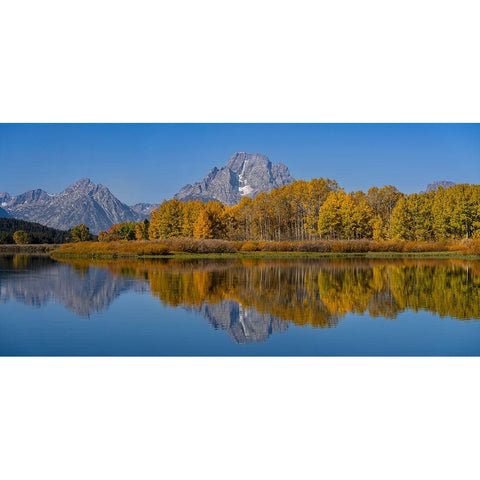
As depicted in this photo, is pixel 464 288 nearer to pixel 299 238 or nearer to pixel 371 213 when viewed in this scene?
pixel 299 238

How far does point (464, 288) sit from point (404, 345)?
21.0 ft

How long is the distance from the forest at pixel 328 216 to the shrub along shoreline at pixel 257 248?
437 centimetres

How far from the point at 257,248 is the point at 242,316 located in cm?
2327

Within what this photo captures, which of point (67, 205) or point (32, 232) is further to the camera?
point (67, 205)

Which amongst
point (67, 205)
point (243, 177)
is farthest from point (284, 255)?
point (67, 205)

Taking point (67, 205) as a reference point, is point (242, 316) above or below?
below

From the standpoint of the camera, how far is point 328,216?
38.3 meters

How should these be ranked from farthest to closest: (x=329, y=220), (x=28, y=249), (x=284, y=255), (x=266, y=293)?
(x=329, y=220) → (x=28, y=249) → (x=284, y=255) → (x=266, y=293)

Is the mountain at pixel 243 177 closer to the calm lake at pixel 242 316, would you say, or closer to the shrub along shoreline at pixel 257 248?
the shrub along shoreline at pixel 257 248

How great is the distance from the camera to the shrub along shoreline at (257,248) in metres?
30.8

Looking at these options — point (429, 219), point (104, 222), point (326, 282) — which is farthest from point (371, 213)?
point (104, 222)

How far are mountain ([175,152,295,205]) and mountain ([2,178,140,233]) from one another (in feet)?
16.3

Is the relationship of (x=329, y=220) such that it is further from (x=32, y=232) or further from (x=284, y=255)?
(x=32, y=232)

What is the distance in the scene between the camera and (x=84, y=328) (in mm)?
8938
